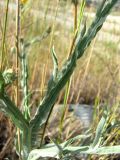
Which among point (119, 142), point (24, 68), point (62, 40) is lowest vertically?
point (62, 40)

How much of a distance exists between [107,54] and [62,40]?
0.49 metres

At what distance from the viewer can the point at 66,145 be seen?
736 mm

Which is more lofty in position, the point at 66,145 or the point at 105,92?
the point at 66,145

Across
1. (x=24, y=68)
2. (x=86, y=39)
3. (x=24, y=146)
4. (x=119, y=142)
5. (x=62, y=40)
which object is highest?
(x=86, y=39)

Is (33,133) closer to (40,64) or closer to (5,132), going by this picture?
(5,132)

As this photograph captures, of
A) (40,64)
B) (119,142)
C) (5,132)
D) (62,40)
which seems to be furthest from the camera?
(62,40)

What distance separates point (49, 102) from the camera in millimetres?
707

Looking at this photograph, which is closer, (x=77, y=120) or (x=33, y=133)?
(x=33, y=133)

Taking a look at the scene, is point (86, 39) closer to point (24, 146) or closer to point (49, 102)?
point (49, 102)

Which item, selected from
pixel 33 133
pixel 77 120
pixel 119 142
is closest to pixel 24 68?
pixel 33 133

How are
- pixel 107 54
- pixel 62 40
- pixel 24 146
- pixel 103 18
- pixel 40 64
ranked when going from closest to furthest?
pixel 103 18 < pixel 24 146 < pixel 40 64 < pixel 107 54 < pixel 62 40

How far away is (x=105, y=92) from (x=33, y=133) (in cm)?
113

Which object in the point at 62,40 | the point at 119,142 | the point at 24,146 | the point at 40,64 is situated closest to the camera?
the point at 24,146

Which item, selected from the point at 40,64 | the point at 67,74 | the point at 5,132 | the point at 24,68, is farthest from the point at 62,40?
the point at 67,74
